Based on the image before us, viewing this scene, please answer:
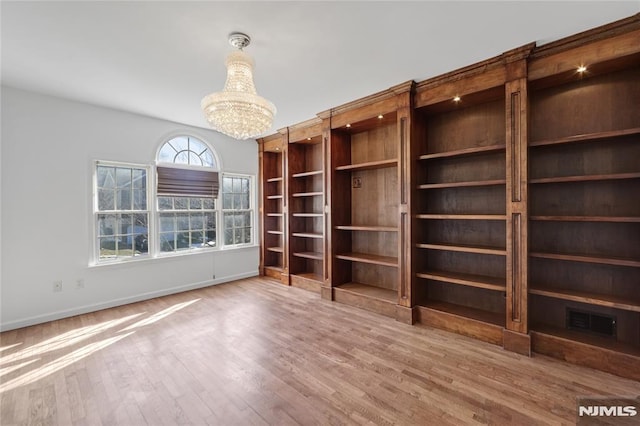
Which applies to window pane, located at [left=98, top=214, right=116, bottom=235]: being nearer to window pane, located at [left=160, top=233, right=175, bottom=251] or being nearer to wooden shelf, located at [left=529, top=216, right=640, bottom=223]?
window pane, located at [left=160, top=233, right=175, bottom=251]

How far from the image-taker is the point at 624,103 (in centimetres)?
239

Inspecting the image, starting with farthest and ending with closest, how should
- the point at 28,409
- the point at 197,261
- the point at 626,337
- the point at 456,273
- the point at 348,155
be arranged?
1. the point at 197,261
2. the point at 348,155
3. the point at 456,273
4. the point at 626,337
5. the point at 28,409

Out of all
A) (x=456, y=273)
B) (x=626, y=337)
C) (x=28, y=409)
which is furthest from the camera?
(x=456, y=273)

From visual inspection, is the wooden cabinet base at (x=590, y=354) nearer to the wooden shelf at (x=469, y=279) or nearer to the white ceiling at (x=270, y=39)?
the wooden shelf at (x=469, y=279)

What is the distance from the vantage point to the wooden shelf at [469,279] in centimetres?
277

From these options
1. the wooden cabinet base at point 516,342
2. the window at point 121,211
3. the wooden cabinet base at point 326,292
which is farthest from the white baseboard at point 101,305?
the wooden cabinet base at point 516,342

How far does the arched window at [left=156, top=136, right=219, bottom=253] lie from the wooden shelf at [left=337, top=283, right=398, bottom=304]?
2549 millimetres

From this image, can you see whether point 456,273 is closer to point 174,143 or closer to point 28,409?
point 28,409

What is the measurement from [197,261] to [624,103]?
5.53 m

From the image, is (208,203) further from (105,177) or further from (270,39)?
(270,39)

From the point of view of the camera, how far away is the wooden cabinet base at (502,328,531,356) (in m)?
2.51

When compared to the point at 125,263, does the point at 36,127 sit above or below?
above

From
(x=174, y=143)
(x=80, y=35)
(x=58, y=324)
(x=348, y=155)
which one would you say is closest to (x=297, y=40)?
(x=80, y=35)

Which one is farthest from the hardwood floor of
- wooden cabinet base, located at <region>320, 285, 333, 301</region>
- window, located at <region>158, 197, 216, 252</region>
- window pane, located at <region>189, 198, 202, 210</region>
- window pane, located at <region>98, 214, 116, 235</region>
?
window pane, located at <region>189, 198, 202, 210</region>
